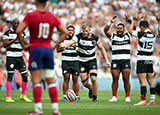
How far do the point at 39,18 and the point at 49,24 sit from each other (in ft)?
0.83

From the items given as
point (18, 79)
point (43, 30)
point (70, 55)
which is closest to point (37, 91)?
point (43, 30)

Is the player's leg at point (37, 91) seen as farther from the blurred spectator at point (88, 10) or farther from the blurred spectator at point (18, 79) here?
the blurred spectator at point (88, 10)

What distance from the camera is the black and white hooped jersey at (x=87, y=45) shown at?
13.8 m

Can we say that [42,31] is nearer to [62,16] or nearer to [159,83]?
[159,83]

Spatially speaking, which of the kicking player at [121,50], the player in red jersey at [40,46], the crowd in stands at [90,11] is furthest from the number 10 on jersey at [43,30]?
the crowd in stands at [90,11]

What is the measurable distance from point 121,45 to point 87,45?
1174mm

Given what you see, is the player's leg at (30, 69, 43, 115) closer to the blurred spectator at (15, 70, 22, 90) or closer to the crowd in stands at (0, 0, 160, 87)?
the blurred spectator at (15, 70, 22, 90)

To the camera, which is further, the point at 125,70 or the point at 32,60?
the point at 125,70

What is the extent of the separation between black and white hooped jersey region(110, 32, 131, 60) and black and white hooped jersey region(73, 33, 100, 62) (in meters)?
0.72

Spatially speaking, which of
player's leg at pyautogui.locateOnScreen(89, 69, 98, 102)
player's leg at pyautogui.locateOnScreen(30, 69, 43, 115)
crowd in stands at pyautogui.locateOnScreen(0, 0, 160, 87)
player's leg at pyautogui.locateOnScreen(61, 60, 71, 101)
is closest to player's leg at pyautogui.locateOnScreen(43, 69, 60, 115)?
player's leg at pyautogui.locateOnScreen(30, 69, 43, 115)

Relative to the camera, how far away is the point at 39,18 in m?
8.89

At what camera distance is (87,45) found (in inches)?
545

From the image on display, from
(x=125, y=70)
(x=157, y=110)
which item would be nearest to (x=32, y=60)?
(x=157, y=110)

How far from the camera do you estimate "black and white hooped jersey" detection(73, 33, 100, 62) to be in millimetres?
13797
